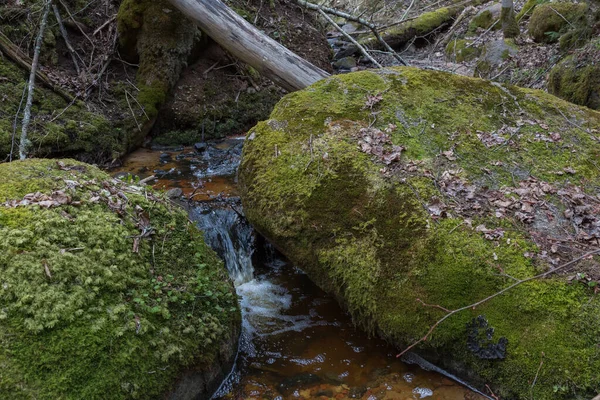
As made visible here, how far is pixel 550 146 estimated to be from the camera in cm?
446

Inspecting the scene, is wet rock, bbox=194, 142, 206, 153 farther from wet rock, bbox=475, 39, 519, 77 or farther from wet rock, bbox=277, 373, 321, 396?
wet rock, bbox=475, 39, 519, 77

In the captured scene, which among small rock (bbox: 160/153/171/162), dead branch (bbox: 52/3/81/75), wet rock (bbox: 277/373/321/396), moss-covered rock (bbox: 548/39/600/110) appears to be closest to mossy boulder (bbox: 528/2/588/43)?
moss-covered rock (bbox: 548/39/600/110)

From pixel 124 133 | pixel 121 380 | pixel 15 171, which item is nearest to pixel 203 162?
pixel 124 133

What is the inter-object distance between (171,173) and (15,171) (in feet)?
11.9

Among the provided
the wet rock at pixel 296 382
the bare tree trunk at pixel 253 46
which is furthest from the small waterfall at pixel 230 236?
the bare tree trunk at pixel 253 46

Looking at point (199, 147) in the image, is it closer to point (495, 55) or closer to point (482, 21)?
point (495, 55)

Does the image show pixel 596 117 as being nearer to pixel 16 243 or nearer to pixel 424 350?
pixel 424 350

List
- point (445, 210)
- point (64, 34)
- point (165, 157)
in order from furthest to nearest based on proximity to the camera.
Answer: point (64, 34) < point (165, 157) < point (445, 210)

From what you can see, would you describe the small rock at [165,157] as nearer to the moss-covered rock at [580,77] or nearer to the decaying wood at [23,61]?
the decaying wood at [23,61]

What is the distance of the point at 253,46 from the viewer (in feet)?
22.4

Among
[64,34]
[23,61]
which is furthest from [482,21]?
[23,61]

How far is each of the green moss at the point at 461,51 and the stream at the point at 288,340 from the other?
8853 millimetres

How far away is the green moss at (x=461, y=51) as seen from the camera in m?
12.0

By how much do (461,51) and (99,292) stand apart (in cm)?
1227
